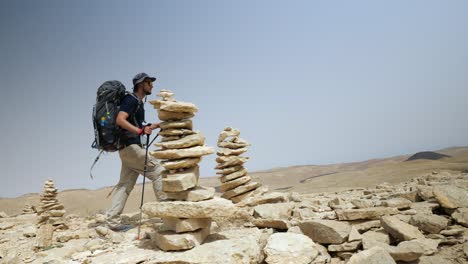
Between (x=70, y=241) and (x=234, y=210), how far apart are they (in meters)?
4.20

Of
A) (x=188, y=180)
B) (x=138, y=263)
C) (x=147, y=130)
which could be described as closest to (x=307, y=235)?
(x=188, y=180)

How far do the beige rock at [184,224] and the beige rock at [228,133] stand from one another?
465cm

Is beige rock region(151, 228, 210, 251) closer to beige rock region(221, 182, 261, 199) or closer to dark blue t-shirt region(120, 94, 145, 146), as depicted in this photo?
dark blue t-shirt region(120, 94, 145, 146)

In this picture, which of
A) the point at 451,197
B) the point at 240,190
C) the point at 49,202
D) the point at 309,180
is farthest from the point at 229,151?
A: the point at 309,180

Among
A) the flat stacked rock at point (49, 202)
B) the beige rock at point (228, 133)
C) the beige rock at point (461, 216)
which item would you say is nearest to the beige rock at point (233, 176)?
the beige rock at point (228, 133)

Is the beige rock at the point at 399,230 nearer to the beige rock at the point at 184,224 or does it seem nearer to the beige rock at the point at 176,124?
the beige rock at the point at 184,224

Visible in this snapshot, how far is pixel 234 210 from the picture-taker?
5.09 metres

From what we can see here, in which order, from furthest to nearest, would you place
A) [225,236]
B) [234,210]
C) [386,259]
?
[225,236] < [234,210] < [386,259]

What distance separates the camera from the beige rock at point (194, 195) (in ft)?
16.7

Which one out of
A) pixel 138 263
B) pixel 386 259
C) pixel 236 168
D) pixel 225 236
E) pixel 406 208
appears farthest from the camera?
pixel 236 168

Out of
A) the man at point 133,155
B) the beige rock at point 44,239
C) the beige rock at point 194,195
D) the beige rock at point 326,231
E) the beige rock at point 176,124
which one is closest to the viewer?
the beige rock at point 326,231

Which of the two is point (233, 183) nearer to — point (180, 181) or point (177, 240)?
point (180, 181)

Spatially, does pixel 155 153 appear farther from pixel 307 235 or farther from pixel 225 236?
pixel 307 235

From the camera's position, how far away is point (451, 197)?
5.89 m
